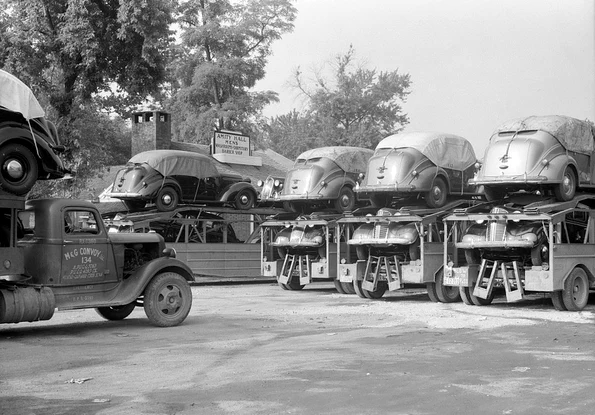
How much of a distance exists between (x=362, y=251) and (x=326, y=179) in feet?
10.1

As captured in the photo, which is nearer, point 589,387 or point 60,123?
point 589,387

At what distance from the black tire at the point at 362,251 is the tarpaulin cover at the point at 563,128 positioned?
12.8ft

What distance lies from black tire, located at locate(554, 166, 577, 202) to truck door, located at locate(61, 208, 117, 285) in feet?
29.4

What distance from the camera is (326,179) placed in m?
21.9

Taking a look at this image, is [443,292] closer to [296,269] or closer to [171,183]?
[296,269]

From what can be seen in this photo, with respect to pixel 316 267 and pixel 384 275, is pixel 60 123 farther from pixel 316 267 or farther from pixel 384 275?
pixel 384 275

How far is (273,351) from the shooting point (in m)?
10.9

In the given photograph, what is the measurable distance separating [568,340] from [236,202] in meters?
15.0

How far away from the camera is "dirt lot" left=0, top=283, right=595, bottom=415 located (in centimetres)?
759

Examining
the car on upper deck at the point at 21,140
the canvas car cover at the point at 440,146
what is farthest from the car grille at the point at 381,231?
the car on upper deck at the point at 21,140

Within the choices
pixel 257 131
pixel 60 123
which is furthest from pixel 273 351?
pixel 257 131

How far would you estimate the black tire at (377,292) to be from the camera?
1936cm

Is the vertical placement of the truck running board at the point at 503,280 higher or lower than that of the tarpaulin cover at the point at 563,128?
lower

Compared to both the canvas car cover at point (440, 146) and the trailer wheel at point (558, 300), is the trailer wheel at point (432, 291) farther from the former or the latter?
the canvas car cover at point (440, 146)
